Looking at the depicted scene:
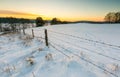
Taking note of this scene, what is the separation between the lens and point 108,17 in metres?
87.1

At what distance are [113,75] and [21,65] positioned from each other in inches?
152

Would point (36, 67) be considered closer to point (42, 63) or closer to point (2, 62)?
point (42, 63)

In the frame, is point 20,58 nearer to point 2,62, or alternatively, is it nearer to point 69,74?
point 2,62

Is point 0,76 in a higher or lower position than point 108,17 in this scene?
lower

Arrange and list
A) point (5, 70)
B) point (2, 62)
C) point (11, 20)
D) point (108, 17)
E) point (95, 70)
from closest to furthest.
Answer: point (95, 70)
point (5, 70)
point (2, 62)
point (108, 17)
point (11, 20)

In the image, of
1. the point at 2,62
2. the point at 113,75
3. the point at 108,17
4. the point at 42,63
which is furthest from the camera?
the point at 108,17

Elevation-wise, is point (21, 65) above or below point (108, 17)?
below

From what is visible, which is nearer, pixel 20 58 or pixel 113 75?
pixel 113 75

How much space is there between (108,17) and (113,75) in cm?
8883

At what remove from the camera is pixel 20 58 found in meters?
7.11

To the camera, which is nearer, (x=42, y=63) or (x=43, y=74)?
(x=43, y=74)

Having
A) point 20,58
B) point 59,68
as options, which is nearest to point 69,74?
point 59,68

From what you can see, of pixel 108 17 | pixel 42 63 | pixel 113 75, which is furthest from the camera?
pixel 108 17

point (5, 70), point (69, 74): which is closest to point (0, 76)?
point (5, 70)
